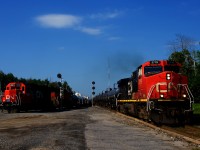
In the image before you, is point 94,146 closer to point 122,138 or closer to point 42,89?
point 122,138

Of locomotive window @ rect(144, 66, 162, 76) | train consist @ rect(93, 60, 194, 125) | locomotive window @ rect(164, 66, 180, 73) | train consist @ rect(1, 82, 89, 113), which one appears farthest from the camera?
train consist @ rect(1, 82, 89, 113)

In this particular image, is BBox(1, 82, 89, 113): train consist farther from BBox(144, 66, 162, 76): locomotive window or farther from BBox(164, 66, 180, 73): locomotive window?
BBox(164, 66, 180, 73): locomotive window

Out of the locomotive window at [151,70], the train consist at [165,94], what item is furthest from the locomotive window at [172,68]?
the locomotive window at [151,70]

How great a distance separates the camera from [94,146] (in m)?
11.2

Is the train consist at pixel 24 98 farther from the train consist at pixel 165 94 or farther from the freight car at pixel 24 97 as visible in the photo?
the train consist at pixel 165 94

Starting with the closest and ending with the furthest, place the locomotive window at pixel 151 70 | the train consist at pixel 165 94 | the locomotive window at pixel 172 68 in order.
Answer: the train consist at pixel 165 94 < the locomotive window at pixel 172 68 < the locomotive window at pixel 151 70

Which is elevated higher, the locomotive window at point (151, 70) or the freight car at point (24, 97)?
the locomotive window at point (151, 70)

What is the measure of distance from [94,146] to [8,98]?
32680 millimetres

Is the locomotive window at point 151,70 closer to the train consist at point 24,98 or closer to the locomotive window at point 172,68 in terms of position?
the locomotive window at point 172,68

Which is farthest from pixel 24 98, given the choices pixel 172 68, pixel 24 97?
pixel 172 68

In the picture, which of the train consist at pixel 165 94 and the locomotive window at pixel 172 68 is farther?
the locomotive window at pixel 172 68

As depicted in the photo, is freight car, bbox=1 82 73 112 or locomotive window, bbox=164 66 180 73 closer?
locomotive window, bbox=164 66 180 73

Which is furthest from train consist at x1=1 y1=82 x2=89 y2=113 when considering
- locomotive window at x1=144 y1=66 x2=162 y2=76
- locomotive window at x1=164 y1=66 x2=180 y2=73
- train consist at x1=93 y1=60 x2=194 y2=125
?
locomotive window at x1=164 y1=66 x2=180 y2=73

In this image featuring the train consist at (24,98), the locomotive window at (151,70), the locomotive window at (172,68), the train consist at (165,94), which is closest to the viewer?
the train consist at (165,94)
